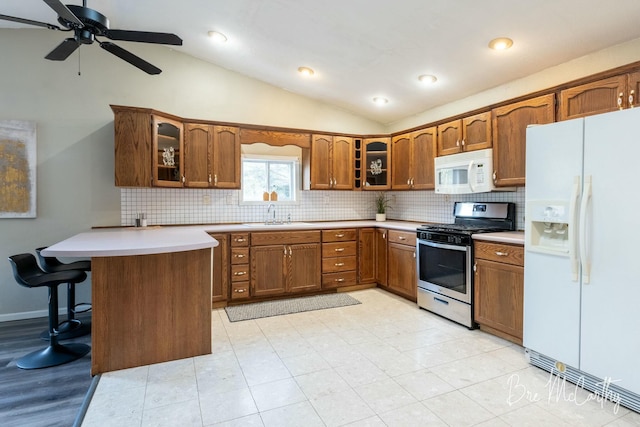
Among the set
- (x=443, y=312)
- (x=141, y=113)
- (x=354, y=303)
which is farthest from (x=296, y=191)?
(x=443, y=312)

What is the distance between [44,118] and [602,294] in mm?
5199

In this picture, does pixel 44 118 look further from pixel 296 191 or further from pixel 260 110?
pixel 296 191

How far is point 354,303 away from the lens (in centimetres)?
400

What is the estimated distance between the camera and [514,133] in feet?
10.2

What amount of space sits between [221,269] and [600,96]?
379 cm

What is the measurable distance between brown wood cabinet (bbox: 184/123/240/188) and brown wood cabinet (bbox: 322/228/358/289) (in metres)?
1.39

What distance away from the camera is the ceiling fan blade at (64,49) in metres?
2.22

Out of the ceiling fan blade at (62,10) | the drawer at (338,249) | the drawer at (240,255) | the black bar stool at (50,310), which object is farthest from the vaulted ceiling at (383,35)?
the black bar stool at (50,310)

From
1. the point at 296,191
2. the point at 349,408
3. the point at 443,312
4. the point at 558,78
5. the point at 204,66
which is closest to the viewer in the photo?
the point at 349,408

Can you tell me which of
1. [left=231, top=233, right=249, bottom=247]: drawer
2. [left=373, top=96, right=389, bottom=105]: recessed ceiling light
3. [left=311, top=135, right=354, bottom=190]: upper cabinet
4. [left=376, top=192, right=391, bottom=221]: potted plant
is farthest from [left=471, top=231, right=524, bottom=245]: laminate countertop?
[left=231, top=233, right=249, bottom=247]: drawer

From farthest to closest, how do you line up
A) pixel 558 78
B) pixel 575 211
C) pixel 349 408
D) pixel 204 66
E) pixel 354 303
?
1. pixel 204 66
2. pixel 354 303
3. pixel 558 78
4. pixel 575 211
5. pixel 349 408

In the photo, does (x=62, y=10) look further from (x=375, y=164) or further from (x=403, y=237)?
(x=375, y=164)

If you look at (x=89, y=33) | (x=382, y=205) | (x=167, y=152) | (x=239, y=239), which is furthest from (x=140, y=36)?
(x=382, y=205)

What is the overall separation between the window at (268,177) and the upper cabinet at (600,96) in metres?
3.22
